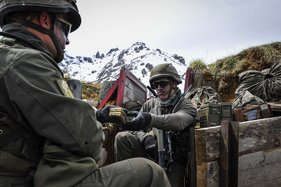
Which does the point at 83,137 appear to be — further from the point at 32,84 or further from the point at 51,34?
the point at 51,34

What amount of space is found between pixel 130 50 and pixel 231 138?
487 feet

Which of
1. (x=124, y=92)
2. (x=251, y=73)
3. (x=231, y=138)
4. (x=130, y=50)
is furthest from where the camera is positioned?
(x=130, y=50)

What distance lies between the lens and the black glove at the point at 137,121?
11.2 feet

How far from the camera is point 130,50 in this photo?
489 ft

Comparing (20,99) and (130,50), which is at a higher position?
(130,50)

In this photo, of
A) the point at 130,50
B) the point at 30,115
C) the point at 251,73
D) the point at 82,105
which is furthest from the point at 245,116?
the point at 130,50

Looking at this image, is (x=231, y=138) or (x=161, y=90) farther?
(x=161, y=90)

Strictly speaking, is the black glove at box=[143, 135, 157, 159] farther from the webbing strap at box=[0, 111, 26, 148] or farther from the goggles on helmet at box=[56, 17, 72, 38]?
the webbing strap at box=[0, 111, 26, 148]

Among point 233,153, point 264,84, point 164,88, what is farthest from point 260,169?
point 264,84

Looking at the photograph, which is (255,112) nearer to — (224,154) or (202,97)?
(224,154)

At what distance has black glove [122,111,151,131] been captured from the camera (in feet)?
11.2

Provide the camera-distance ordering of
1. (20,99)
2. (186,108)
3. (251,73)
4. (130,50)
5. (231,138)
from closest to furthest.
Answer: (20,99) → (231,138) → (186,108) → (251,73) → (130,50)

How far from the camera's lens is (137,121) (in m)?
3.45

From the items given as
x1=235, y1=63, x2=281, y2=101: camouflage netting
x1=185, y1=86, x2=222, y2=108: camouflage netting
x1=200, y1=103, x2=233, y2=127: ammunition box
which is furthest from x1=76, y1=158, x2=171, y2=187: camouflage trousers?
x1=185, y1=86, x2=222, y2=108: camouflage netting
